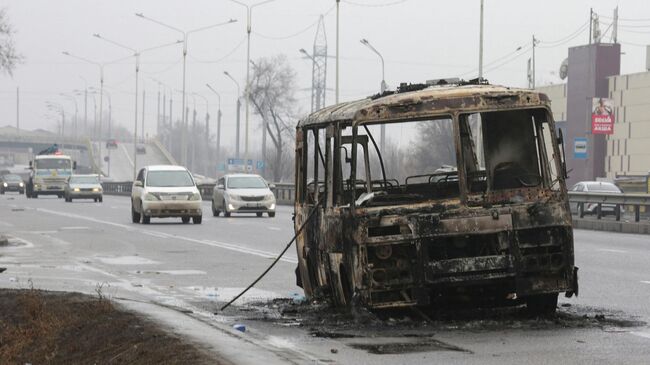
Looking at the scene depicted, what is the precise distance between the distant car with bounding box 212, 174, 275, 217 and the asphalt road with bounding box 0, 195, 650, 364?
13601mm

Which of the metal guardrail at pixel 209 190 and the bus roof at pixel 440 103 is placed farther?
the metal guardrail at pixel 209 190

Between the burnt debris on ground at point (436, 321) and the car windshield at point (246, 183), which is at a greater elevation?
the car windshield at point (246, 183)

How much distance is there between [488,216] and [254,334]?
2.25 meters

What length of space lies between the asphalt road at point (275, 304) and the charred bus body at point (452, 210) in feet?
1.25

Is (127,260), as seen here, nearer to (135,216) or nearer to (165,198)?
(165,198)

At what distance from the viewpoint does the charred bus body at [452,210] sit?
463 inches

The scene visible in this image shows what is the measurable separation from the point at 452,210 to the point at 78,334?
3418 millimetres

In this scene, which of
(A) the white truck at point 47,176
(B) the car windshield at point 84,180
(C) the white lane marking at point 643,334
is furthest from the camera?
(A) the white truck at point 47,176

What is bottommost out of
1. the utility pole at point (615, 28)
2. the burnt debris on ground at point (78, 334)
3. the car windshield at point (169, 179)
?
the burnt debris on ground at point (78, 334)

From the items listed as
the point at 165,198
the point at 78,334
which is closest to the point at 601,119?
the point at 165,198

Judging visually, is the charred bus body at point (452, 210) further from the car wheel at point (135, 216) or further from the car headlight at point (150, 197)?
the car wheel at point (135, 216)

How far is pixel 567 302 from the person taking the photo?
47.2 feet

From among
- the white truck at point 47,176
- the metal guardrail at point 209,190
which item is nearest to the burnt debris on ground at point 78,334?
the metal guardrail at point 209,190

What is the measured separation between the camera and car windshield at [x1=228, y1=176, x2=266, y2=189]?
47.0 metres
